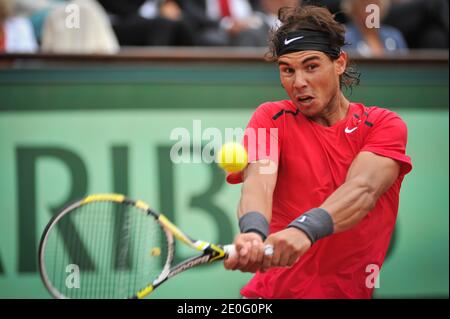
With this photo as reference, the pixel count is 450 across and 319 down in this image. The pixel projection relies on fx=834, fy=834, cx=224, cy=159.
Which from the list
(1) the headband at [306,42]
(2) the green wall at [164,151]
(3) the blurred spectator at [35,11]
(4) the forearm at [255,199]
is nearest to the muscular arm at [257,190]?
(4) the forearm at [255,199]

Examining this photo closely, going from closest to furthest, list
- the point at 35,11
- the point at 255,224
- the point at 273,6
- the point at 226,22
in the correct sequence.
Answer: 1. the point at 255,224
2. the point at 273,6
3. the point at 35,11
4. the point at 226,22

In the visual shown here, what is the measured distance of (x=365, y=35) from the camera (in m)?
7.02

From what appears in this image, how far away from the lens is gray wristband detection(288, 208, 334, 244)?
3404 millimetres

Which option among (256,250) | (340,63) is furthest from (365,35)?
(256,250)

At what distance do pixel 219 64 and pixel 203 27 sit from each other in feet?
4.75

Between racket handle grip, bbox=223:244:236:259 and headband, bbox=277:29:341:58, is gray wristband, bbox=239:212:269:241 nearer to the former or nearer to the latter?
racket handle grip, bbox=223:244:236:259

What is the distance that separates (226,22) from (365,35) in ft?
4.51

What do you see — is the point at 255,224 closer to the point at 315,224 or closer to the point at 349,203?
the point at 315,224

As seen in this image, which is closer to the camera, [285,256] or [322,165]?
[285,256]

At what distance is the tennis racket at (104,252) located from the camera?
15.2ft

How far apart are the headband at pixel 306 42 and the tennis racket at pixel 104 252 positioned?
1.04 m

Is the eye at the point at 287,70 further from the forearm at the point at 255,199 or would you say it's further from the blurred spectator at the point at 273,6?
the blurred spectator at the point at 273,6
